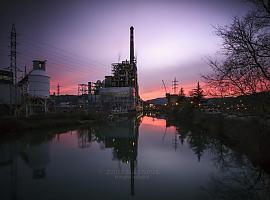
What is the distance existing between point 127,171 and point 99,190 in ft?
11.4

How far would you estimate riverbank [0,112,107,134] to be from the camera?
86.0 feet

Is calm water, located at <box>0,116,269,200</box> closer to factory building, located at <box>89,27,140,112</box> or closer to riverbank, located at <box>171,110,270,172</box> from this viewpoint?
riverbank, located at <box>171,110,270,172</box>

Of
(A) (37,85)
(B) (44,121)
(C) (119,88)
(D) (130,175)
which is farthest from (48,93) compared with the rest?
(C) (119,88)

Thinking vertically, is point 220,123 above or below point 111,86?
below

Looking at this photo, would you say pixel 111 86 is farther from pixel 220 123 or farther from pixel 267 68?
pixel 267 68

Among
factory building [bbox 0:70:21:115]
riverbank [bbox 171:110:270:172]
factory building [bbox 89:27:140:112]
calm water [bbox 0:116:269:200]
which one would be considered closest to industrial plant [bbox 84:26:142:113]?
factory building [bbox 89:27:140:112]

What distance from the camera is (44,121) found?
3381 cm

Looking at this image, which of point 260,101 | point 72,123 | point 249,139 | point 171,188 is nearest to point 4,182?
point 171,188

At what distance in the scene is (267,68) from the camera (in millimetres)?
8938

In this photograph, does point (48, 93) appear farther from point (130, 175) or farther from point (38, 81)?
point (130, 175)

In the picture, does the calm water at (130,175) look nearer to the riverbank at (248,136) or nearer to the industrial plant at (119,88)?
the riverbank at (248,136)

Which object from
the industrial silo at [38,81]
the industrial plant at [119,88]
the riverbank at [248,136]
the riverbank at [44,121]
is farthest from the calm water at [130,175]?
the industrial plant at [119,88]

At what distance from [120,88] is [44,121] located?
68.2 meters

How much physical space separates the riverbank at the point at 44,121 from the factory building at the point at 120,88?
33277 millimetres
